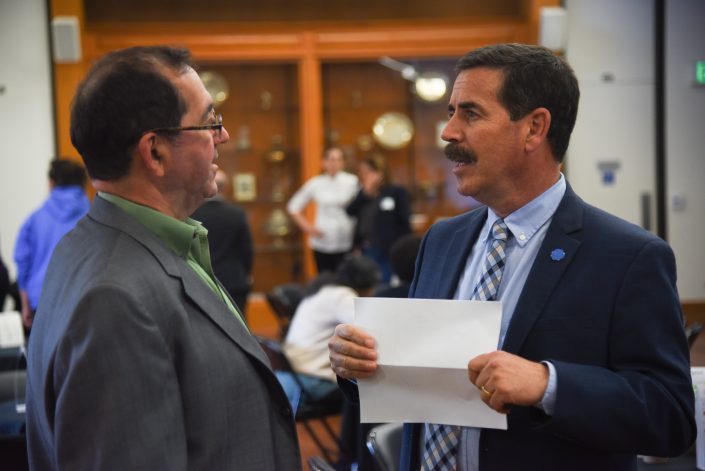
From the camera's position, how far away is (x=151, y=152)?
1.49 meters

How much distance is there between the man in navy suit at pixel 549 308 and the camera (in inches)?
61.7

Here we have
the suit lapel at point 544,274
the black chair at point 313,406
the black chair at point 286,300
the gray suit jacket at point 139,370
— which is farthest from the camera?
the black chair at point 286,300

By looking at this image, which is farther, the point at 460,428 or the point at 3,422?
the point at 3,422

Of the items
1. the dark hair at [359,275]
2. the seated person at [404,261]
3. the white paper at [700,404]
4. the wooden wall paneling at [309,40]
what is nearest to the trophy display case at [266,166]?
the wooden wall paneling at [309,40]

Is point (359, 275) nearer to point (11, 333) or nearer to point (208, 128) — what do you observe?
point (11, 333)

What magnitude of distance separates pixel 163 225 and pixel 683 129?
24.9ft

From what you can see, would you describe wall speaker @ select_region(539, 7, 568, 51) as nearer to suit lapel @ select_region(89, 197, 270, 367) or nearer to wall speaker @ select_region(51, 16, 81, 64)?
wall speaker @ select_region(51, 16, 81, 64)

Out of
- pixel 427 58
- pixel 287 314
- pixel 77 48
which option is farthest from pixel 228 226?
pixel 427 58

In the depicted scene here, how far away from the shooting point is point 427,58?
→ 864 cm

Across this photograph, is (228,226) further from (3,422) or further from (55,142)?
(55,142)

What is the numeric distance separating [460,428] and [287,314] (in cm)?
387

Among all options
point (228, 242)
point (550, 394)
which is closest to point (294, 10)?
point (228, 242)

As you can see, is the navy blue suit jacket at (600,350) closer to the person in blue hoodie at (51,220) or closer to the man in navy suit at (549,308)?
the man in navy suit at (549,308)

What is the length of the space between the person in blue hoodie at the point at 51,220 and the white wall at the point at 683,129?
5553 millimetres
